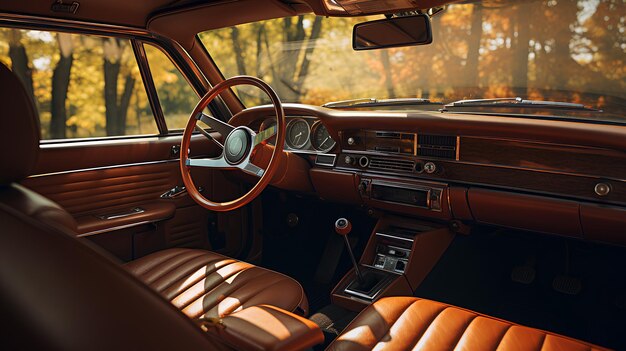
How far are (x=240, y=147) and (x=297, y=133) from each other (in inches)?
32.8

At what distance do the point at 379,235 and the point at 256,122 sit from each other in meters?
1.03

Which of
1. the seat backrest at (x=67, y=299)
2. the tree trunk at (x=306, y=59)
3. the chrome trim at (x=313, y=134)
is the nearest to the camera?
the seat backrest at (x=67, y=299)

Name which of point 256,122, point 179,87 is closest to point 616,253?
point 256,122

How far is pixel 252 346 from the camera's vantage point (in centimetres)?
→ 121

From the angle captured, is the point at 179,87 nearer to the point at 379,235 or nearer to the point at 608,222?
the point at 379,235

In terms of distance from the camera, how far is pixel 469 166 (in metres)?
2.81

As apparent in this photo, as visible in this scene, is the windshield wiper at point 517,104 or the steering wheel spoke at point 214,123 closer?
the windshield wiper at point 517,104

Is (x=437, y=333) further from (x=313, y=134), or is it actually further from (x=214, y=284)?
(x=313, y=134)

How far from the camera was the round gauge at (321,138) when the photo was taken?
11.2ft

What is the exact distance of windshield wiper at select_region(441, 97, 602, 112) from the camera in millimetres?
2607

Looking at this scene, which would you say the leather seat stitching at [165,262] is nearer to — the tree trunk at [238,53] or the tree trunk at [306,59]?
the tree trunk at [238,53]

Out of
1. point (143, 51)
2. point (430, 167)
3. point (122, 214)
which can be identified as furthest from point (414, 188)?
point (143, 51)

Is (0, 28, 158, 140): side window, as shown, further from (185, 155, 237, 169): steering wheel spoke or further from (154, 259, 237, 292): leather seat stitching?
(154, 259, 237, 292): leather seat stitching

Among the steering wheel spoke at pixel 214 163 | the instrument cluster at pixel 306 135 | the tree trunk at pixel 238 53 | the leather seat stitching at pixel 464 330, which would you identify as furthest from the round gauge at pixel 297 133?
the tree trunk at pixel 238 53
